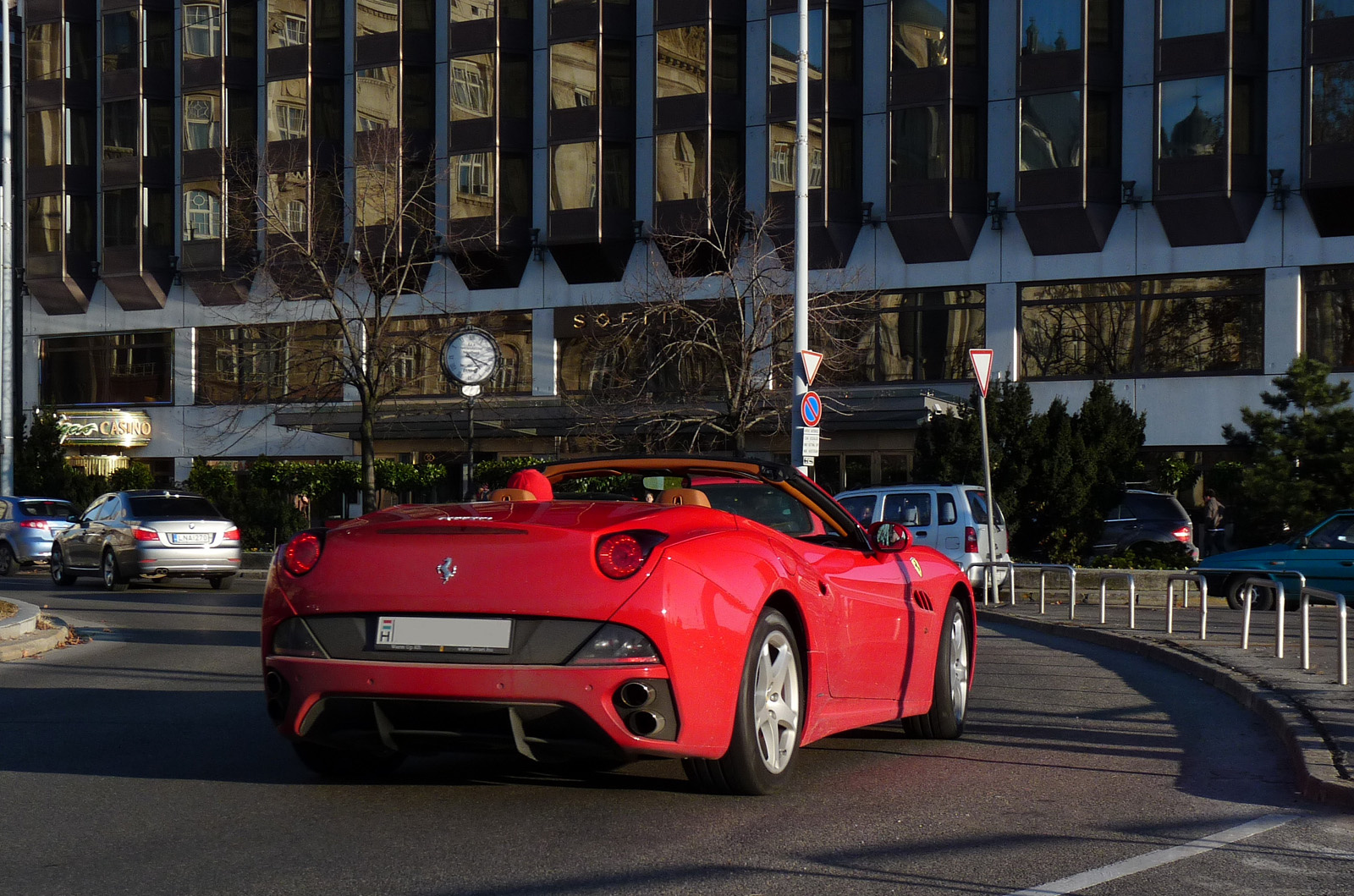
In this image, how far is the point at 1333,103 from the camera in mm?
34469

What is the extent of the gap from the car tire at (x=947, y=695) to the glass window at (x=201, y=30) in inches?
1726

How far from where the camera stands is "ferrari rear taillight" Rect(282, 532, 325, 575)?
20.9ft

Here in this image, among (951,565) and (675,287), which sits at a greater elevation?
(675,287)

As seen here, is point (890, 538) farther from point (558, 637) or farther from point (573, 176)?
point (573, 176)

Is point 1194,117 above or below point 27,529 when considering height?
above

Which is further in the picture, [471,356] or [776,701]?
[471,356]

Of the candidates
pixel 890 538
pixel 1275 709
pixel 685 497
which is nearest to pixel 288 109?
pixel 1275 709

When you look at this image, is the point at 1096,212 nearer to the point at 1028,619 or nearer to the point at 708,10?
the point at 708,10

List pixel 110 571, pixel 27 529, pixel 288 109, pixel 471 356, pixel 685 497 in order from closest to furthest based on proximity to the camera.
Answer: pixel 685 497 < pixel 110 571 < pixel 27 529 < pixel 471 356 < pixel 288 109

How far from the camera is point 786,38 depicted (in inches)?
1571

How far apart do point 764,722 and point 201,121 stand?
45.7 m

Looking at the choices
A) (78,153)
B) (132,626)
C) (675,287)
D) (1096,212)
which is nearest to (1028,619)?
(132,626)

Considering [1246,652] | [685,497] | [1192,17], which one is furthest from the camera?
[1192,17]

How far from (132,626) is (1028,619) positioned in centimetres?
980
